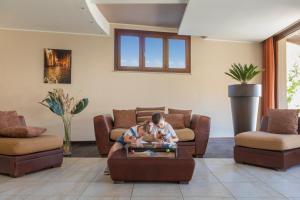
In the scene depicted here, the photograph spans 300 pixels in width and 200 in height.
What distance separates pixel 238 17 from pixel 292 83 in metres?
3.13

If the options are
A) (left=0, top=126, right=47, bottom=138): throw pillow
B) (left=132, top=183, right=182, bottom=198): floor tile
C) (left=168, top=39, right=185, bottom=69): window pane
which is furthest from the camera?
(left=168, top=39, right=185, bottom=69): window pane

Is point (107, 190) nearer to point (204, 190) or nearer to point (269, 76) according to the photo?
point (204, 190)

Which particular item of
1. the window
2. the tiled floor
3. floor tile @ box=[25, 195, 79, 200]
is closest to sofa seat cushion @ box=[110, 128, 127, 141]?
the tiled floor

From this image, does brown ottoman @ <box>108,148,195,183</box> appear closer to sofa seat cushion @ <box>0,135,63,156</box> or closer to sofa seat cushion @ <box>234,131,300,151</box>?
sofa seat cushion @ <box>0,135,63,156</box>

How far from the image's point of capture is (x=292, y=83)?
6754mm

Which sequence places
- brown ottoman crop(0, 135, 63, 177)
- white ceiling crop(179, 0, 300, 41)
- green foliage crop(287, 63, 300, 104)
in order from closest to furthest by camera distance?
brown ottoman crop(0, 135, 63, 177) → white ceiling crop(179, 0, 300, 41) → green foliage crop(287, 63, 300, 104)

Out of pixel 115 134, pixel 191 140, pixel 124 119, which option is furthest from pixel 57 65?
pixel 191 140

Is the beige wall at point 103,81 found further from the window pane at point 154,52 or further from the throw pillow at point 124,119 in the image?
the throw pillow at point 124,119

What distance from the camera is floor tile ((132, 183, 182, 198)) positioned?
2574mm

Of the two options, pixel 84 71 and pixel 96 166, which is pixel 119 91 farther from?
pixel 96 166

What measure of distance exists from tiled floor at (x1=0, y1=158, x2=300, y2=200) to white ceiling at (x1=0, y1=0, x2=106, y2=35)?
2.69 metres

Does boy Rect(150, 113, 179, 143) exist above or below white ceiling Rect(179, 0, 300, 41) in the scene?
below

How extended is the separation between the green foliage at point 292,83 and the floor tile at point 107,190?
5653 millimetres

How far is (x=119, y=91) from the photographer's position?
6.11 metres
